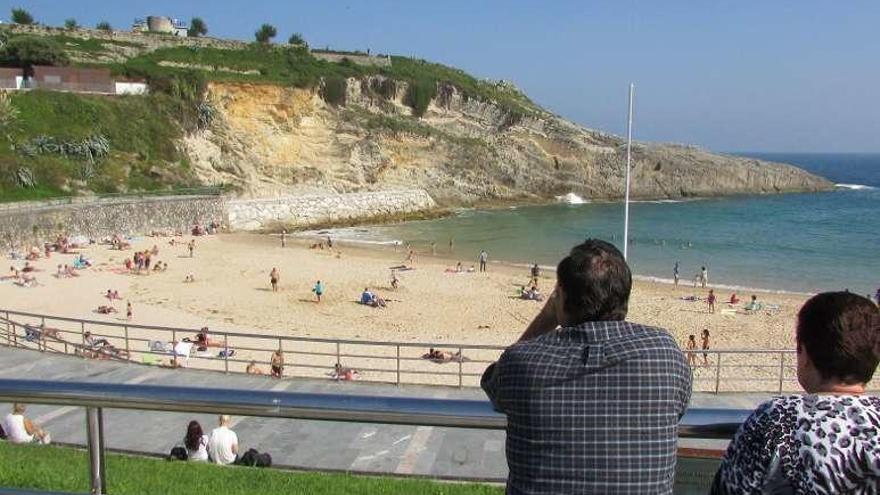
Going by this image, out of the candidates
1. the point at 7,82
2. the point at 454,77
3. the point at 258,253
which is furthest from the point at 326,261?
the point at 454,77

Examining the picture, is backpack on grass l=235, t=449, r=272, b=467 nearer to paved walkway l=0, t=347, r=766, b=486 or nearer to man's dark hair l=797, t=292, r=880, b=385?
paved walkway l=0, t=347, r=766, b=486

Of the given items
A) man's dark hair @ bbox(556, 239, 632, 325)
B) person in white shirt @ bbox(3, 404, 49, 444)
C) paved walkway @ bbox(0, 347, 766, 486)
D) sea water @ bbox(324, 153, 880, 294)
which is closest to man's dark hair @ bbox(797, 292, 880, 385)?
man's dark hair @ bbox(556, 239, 632, 325)

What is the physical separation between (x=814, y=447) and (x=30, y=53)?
6325cm

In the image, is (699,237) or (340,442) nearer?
(340,442)

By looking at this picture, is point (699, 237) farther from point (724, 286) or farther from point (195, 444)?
point (195, 444)

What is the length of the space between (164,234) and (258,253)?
778cm

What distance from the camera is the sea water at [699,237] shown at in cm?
3716

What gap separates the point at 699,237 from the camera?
50438 millimetres

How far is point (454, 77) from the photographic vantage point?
87.2 m

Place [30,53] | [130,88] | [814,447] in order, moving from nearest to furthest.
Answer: [814,447]
[130,88]
[30,53]

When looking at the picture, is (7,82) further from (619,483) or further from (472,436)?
(619,483)

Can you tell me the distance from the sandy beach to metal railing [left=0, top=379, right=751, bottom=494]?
43.3ft

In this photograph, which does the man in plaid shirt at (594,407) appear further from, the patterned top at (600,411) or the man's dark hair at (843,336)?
the man's dark hair at (843,336)

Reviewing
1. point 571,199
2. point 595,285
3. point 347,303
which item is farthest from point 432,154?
point 595,285
